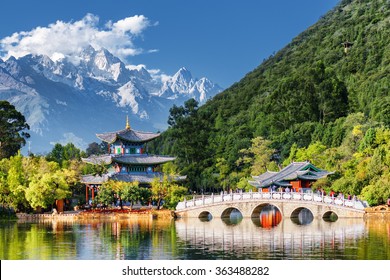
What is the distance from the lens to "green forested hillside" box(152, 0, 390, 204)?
45191 millimetres

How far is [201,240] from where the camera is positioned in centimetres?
3122

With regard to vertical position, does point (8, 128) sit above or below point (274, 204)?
above

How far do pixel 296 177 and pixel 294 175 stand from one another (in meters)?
0.26

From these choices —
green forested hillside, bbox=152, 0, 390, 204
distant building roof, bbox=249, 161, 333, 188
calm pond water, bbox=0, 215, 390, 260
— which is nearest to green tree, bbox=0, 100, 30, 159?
green forested hillside, bbox=152, 0, 390, 204

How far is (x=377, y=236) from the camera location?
1170 inches

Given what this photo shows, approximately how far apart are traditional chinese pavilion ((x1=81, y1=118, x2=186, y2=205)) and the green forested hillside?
7.04 m

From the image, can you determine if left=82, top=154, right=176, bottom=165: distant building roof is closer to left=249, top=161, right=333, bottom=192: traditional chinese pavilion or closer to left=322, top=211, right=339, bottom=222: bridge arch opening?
left=249, top=161, right=333, bottom=192: traditional chinese pavilion

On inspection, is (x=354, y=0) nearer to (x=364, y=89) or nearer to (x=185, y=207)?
(x=364, y=89)

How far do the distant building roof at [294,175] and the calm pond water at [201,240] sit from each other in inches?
248

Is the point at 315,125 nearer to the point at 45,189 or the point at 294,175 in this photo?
the point at 294,175

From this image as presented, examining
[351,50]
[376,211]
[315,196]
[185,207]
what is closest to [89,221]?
[185,207]

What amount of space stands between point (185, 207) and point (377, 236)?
1577 centimetres

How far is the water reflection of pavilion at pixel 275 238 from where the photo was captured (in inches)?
1048

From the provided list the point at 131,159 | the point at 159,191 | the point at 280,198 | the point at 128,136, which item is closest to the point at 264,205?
the point at 280,198
